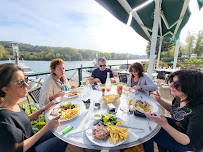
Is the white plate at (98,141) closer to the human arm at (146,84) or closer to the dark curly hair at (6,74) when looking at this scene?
the dark curly hair at (6,74)

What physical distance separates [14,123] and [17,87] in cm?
33

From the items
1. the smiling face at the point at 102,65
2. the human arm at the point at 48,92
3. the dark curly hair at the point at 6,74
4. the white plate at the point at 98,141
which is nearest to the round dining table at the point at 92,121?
the white plate at the point at 98,141

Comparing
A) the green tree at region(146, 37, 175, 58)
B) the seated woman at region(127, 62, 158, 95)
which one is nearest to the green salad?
the seated woman at region(127, 62, 158, 95)

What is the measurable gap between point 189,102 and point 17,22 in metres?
27.3

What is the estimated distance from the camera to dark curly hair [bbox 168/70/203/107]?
2.88 ft

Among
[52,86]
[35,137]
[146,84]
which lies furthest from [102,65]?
[35,137]

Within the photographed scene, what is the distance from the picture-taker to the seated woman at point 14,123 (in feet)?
2.14

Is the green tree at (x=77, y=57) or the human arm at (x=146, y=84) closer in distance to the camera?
the human arm at (x=146, y=84)

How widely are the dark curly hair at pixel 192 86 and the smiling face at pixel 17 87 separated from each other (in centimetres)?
170

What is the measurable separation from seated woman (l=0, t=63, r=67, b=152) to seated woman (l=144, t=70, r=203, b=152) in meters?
1.04

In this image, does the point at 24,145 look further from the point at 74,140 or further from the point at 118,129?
the point at 118,129

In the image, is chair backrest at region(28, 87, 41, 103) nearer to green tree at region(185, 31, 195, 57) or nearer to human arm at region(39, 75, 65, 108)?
human arm at region(39, 75, 65, 108)

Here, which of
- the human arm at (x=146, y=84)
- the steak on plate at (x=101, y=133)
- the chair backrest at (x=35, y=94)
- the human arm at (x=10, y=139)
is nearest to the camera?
the human arm at (x=10, y=139)

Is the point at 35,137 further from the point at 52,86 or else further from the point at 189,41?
the point at 189,41
